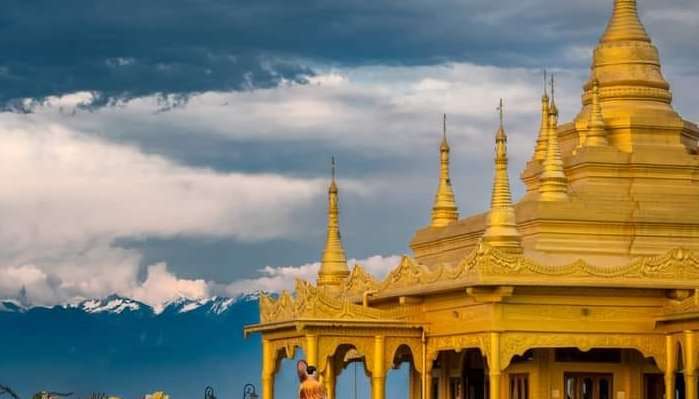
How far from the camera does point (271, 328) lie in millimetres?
71750

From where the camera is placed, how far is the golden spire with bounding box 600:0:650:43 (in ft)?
244

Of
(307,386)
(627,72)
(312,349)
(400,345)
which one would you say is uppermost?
(627,72)

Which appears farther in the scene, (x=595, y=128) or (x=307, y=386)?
(x=595, y=128)

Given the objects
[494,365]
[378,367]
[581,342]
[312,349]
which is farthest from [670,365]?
[312,349]

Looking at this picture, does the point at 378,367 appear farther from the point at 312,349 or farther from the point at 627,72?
the point at 627,72

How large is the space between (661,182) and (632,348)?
588 centimetres

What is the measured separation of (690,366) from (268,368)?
14.1m

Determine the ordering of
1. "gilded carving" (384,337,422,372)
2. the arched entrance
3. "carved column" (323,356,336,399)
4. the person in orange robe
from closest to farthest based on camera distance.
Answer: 1. the person in orange robe
2. "gilded carving" (384,337,422,372)
3. the arched entrance
4. "carved column" (323,356,336,399)

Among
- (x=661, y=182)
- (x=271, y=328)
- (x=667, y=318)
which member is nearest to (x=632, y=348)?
(x=667, y=318)

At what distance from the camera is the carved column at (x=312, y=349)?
68.6 m

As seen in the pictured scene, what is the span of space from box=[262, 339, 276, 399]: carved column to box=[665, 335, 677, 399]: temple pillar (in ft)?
41.0

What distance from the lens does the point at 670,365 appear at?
66375mm

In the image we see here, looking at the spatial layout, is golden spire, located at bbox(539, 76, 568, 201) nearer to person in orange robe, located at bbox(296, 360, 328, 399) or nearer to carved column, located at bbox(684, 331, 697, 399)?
carved column, located at bbox(684, 331, 697, 399)

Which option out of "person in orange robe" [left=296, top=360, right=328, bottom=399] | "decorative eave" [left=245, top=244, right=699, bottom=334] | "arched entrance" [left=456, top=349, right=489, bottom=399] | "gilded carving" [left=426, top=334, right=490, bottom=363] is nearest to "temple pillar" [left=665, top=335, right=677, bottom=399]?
"decorative eave" [left=245, top=244, right=699, bottom=334]
